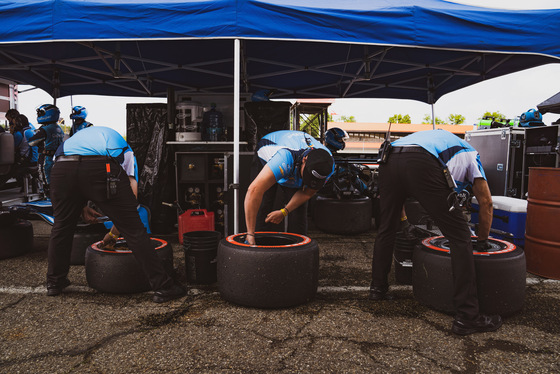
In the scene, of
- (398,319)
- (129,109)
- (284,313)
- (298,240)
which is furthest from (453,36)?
(129,109)

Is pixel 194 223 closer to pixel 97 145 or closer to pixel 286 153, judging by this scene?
pixel 97 145

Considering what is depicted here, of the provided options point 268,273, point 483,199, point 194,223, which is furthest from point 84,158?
point 483,199

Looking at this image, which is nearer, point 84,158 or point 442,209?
point 442,209

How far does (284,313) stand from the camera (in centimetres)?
300

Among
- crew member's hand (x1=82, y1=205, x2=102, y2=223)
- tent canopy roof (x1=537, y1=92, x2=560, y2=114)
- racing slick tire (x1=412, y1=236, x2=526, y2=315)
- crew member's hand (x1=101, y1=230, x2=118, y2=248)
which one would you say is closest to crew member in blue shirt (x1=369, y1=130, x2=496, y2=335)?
racing slick tire (x1=412, y1=236, x2=526, y2=315)

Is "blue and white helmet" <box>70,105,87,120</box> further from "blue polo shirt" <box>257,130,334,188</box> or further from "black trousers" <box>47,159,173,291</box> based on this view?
"blue polo shirt" <box>257,130,334,188</box>

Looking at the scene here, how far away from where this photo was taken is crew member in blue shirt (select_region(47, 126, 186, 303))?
302 cm

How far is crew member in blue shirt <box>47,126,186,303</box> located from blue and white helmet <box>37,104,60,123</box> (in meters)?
4.21

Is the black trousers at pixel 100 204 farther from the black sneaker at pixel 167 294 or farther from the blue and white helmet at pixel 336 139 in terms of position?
the blue and white helmet at pixel 336 139

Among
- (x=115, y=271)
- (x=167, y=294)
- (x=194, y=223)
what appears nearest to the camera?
(x=167, y=294)

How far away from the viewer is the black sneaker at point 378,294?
3271 millimetres

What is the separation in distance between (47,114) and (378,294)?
629cm

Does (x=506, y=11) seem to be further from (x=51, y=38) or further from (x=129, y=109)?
(x=129, y=109)

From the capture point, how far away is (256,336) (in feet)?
8.56
